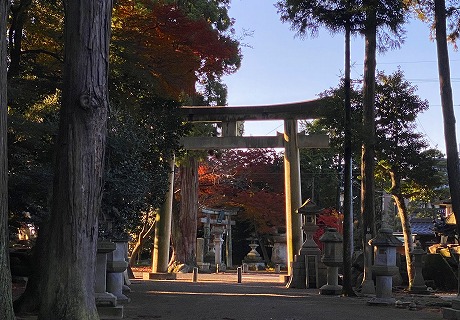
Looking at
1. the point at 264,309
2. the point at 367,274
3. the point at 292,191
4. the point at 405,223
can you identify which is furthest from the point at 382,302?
the point at 292,191

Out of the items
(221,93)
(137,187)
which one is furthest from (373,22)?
(221,93)

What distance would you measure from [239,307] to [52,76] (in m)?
6.08

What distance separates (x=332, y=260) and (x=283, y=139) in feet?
24.5

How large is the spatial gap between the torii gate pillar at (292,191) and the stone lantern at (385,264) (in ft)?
31.7

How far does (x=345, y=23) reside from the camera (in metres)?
13.9

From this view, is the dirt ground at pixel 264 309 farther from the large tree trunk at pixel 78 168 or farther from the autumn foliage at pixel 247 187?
the autumn foliage at pixel 247 187

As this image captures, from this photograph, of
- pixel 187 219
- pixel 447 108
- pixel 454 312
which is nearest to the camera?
pixel 454 312

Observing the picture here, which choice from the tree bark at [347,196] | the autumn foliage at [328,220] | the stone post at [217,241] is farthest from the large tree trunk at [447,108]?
the stone post at [217,241]

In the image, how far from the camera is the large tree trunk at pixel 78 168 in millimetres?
5941

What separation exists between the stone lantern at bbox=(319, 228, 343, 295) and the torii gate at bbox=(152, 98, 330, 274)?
452 cm

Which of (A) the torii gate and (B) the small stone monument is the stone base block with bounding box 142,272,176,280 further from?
(B) the small stone monument

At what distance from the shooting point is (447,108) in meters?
10.3

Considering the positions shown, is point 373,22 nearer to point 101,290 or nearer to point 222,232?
point 101,290

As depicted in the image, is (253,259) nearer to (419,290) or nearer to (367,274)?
(419,290)
